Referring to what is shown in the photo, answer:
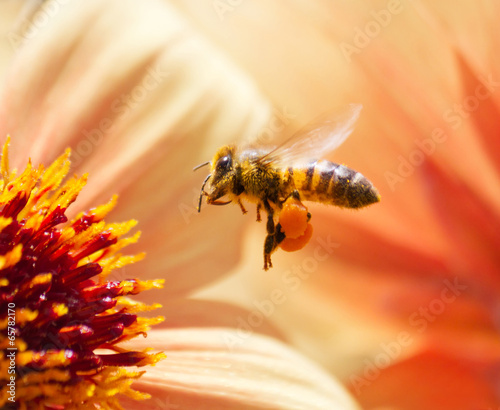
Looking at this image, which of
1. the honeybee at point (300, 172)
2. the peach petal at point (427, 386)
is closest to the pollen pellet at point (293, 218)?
the honeybee at point (300, 172)

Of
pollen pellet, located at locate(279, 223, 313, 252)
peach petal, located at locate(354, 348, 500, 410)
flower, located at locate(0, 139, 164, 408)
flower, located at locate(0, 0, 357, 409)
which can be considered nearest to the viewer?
flower, located at locate(0, 139, 164, 408)

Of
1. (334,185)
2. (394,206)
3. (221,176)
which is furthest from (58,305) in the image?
(394,206)

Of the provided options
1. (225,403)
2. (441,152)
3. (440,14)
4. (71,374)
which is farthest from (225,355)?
(440,14)

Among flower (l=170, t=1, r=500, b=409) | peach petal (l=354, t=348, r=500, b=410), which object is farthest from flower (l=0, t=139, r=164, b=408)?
peach petal (l=354, t=348, r=500, b=410)

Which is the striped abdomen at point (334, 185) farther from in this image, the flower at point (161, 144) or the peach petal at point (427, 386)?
the peach petal at point (427, 386)

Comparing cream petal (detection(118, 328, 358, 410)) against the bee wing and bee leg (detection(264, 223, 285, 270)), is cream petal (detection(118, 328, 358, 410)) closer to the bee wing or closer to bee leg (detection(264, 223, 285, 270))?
bee leg (detection(264, 223, 285, 270))

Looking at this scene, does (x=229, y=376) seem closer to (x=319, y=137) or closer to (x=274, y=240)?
(x=274, y=240)
